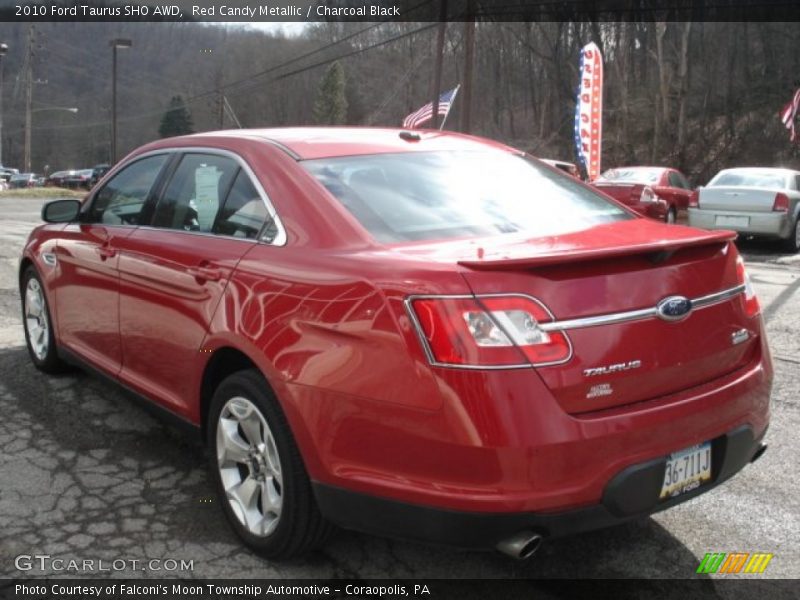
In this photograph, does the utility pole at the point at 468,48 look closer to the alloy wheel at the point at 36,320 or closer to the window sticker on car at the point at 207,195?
the alloy wheel at the point at 36,320

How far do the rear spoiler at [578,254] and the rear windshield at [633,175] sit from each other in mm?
13431

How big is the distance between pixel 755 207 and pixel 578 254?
1189 cm

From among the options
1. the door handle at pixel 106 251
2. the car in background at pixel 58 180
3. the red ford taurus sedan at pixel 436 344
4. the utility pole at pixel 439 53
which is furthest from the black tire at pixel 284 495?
the car in background at pixel 58 180

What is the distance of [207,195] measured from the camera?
11.1 ft

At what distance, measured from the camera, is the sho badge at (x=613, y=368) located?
7.34 ft

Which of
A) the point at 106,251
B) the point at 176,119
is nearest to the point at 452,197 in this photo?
the point at 106,251

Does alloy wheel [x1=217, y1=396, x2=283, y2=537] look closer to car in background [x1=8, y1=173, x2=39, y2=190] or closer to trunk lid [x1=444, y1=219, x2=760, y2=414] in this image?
trunk lid [x1=444, y1=219, x2=760, y2=414]

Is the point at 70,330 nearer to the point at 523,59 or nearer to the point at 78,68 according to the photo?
the point at 523,59

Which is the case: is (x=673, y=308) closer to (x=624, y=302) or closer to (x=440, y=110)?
(x=624, y=302)

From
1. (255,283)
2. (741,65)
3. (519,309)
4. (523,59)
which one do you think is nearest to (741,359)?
(519,309)

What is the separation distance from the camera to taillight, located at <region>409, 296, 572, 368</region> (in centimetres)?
217

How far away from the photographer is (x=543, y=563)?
9.21ft

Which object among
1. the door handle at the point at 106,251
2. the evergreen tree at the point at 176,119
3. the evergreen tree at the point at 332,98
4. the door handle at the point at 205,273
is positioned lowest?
the door handle at the point at 106,251

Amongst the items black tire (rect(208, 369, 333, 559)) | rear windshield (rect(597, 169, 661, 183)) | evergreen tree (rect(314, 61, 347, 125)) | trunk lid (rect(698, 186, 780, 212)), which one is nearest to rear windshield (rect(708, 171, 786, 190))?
trunk lid (rect(698, 186, 780, 212))
